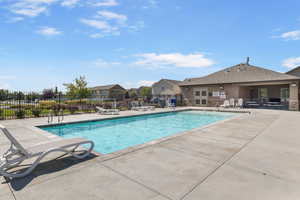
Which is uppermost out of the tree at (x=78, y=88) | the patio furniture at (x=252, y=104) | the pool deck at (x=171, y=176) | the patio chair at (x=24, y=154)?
the tree at (x=78, y=88)

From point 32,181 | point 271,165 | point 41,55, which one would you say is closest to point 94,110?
point 41,55

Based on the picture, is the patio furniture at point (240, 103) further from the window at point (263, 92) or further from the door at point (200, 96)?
the window at point (263, 92)

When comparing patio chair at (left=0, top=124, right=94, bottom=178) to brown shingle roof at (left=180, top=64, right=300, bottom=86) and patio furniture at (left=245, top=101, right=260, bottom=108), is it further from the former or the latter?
patio furniture at (left=245, top=101, right=260, bottom=108)

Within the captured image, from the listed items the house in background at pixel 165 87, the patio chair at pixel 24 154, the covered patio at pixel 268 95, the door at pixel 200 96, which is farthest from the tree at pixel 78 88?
the patio chair at pixel 24 154

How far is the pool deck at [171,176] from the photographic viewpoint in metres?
2.12

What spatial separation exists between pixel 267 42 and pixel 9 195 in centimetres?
1850

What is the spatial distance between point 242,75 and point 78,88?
2422 centimetres

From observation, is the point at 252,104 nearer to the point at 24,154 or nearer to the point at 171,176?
the point at 171,176

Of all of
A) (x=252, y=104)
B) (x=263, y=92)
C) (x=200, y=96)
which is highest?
(x=263, y=92)

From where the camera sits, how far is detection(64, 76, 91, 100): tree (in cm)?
2479

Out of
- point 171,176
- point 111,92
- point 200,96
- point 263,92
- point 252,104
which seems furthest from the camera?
point 111,92

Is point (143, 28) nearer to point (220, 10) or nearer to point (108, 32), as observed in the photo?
point (108, 32)

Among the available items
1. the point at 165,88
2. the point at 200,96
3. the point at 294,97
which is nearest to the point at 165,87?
the point at 165,88

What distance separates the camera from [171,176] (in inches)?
104
